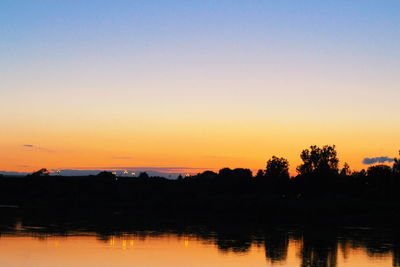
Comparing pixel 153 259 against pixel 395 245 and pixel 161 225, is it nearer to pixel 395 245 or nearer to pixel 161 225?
pixel 395 245

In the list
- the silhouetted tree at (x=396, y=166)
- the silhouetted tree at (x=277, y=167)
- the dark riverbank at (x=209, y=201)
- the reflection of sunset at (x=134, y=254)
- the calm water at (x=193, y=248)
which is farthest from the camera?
the silhouetted tree at (x=277, y=167)

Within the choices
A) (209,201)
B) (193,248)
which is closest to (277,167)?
(209,201)

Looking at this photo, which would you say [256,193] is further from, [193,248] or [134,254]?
[134,254]

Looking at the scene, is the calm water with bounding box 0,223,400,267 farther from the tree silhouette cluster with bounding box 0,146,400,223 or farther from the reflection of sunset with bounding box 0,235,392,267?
the tree silhouette cluster with bounding box 0,146,400,223

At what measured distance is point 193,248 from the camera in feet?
155

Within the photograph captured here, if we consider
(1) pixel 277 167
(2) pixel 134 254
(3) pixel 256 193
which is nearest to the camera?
(2) pixel 134 254

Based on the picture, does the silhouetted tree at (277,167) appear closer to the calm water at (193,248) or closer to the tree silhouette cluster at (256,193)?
the tree silhouette cluster at (256,193)

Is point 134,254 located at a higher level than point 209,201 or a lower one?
lower

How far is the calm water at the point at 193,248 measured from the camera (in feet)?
130

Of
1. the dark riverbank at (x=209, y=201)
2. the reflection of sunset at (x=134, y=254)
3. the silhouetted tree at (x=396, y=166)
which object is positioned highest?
the silhouetted tree at (x=396, y=166)

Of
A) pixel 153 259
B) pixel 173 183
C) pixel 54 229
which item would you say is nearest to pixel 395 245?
pixel 153 259

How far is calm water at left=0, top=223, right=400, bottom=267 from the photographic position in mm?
39719

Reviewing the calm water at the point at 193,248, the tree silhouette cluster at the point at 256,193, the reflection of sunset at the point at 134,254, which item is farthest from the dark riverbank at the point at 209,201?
the reflection of sunset at the point at 134,254

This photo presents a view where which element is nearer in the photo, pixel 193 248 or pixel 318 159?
pixel 193 248
